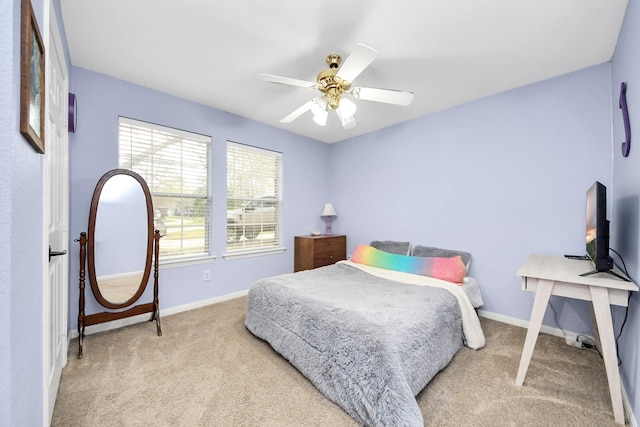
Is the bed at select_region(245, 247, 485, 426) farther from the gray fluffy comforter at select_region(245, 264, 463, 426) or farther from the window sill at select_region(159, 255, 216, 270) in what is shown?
the window sill at select_region(159, 255, 216, 270)

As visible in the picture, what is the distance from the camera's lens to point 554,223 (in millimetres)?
2379

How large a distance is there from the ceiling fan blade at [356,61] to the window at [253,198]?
210 cm

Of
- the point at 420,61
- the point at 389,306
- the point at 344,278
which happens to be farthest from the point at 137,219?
the point at 420,61

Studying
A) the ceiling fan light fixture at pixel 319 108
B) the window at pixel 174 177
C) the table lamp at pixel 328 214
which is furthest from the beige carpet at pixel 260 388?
the table lamp at pixel 328 214

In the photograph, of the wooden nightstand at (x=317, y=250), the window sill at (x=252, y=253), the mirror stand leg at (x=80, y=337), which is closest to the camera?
the mirror stand leg at (x=80, y=337)

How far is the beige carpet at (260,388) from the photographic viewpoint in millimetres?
1417

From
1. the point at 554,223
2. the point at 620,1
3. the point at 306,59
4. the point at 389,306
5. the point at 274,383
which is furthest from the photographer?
the point at 554,223

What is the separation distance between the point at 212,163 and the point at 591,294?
3490 mm

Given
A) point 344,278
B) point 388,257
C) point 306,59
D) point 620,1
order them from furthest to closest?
1. point 388,257
2. point 344,278
3. point 306,59
4. point 620,1

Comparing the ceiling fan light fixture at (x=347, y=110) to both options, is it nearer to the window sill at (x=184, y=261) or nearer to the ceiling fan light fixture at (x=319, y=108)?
the ceiling fan light fixture at (x=319, y=108)

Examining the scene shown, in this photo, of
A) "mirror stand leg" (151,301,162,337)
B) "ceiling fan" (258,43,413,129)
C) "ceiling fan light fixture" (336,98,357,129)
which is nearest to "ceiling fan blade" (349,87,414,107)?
"ceiling fan" (258,43,413,129)

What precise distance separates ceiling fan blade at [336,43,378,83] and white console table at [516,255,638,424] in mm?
1630

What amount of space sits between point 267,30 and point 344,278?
2255mm

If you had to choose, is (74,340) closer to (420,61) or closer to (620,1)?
(420,61)
